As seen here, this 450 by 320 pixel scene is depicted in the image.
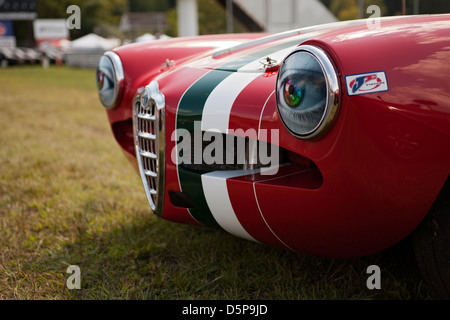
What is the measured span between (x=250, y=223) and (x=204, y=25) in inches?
523

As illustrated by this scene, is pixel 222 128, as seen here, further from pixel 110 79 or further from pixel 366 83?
pixel 110 79

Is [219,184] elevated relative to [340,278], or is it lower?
elevated

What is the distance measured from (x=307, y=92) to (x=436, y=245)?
0.59 m

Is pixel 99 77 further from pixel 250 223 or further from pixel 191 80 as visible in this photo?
pixel 250 223

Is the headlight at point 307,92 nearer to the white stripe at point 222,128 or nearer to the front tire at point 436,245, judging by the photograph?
the white stripe at point 222,128

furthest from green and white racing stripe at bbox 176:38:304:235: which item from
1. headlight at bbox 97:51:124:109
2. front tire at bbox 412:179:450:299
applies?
headlight at bbox 97:51:124:109

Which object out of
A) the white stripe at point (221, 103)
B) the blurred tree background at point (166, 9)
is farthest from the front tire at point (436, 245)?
→ the blurred tree background at point (166, 9)

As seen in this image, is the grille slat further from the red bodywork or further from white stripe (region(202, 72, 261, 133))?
the red bodywork

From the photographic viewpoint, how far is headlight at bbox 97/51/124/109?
2330 mm

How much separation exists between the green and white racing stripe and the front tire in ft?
1.82

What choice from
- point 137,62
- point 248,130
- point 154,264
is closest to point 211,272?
point 154,264

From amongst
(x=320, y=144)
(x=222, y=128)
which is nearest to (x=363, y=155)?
(x=320, y=144)

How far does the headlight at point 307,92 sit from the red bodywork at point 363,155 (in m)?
0.03

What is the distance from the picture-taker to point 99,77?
8.05 ft
